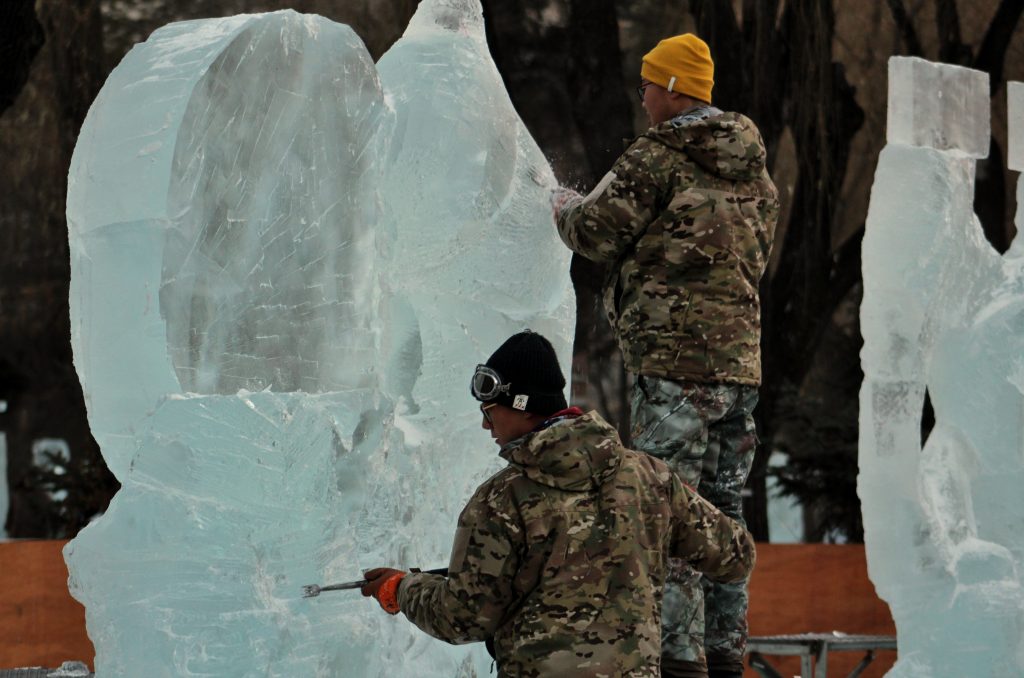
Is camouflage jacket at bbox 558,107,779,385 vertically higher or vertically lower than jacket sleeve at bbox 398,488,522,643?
higher

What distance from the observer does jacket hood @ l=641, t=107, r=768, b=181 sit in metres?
3.41

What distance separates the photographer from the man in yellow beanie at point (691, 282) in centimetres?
336

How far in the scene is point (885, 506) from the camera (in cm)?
485

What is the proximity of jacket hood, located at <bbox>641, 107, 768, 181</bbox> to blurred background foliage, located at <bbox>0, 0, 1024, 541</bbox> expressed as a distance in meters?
4.65

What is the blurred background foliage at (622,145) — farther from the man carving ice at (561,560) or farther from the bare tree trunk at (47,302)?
the man carving ice at (561,560)

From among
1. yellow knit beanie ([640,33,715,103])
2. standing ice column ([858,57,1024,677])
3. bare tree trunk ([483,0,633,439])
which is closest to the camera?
yellow knit beanie ([640,33,715,103])

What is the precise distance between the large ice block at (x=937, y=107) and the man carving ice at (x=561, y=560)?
260 centimetres

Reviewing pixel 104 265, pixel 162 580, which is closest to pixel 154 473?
pixel 162 580

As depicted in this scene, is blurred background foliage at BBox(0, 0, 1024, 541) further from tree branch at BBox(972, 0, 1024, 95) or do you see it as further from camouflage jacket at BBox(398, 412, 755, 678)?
camouflage jacket at BBox(398, 412, 755, 678)

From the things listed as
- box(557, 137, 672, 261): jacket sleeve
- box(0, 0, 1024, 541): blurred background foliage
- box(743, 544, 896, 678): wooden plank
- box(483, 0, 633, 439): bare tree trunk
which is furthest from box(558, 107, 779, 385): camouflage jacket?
box(483, 0, 633, 439): bare tree trunk

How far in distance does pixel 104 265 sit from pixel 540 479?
44.1 inches

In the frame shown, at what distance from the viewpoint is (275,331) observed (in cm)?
337

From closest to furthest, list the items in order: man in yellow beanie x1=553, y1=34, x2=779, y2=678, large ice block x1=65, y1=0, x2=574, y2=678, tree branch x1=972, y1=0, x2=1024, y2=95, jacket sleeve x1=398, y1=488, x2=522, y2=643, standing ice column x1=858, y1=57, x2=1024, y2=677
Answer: jacket sleeve x1=398, y1=488, x2=522, y2=643 → large ice block x1=65, y1=0, x2=574, y2=678 → man in yellow beanie x1=553, y1=34, x2=779, y2=678 → standing ice column x1=858, y1=57, x2=1024, y2=677 → tree branch x1=972, y1=0, x2=1024, y2=95

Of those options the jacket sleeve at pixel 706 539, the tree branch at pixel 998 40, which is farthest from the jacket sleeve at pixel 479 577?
the tree branch at pixel 998 40
